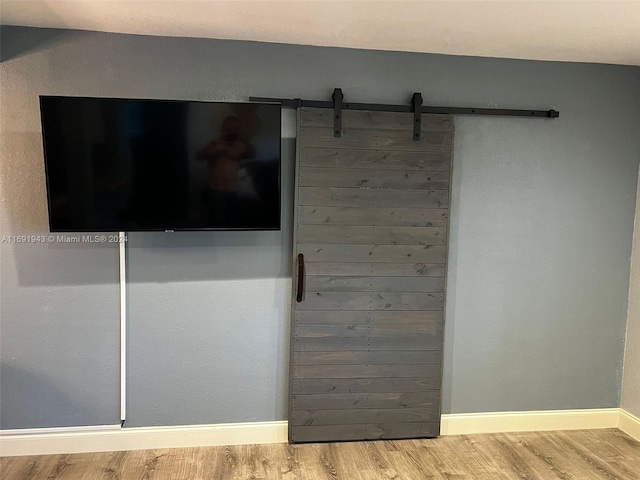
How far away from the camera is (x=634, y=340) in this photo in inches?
121

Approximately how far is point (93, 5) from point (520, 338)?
2.88 meters

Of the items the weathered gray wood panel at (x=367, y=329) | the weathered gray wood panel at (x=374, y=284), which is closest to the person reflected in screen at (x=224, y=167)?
the weathered gray wood panel at (x=374, y=284)

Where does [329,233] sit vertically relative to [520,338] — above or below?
above

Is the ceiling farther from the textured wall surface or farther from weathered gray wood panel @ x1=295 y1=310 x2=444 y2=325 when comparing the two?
weathered gray wood panel @ x1=295 y1=310 x2=444 y2=325

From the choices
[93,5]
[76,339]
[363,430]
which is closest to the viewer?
[93,5]

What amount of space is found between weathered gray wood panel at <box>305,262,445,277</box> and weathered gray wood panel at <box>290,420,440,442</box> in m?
0.88

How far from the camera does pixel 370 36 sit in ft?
8.34

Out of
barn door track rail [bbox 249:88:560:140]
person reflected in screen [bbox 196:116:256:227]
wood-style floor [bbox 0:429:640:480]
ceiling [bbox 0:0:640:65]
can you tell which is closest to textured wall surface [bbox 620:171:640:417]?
wood-style floor [bbox 0:429:640:480]

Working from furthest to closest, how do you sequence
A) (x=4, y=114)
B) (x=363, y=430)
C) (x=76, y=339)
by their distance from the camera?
1. (x=363, y=430)
2. (x=76, y=339)
3. (x=4, y=114)

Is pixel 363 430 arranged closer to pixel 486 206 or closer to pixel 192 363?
pixel 192 363

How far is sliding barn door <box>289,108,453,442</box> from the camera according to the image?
2.74 metres

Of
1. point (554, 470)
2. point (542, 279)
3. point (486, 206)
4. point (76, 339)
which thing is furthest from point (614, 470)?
point (76, 339)

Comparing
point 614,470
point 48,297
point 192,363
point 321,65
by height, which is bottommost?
point 614,470

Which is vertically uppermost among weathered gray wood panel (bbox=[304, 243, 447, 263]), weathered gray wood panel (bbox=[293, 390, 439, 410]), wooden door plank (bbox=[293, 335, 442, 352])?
weathered gray wood panel (bbox=[304, 243, 447, 263])
